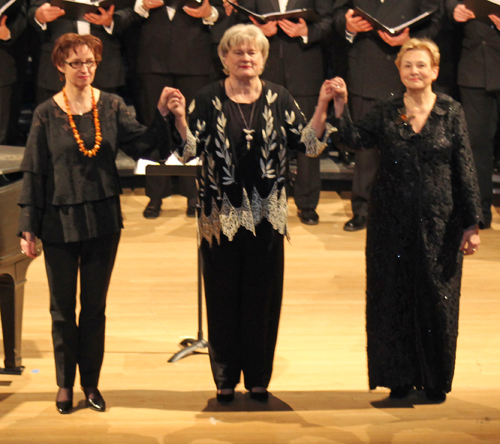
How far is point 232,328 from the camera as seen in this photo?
3393 millimetres

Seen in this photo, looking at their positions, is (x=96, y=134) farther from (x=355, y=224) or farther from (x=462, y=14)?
(x=462, y=14)

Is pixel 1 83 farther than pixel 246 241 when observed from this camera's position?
Yes

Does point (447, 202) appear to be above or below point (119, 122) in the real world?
below

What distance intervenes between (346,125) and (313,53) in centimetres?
266

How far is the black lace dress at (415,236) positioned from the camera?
328 cm

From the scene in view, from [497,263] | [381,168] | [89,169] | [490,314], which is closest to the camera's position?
[89,169]

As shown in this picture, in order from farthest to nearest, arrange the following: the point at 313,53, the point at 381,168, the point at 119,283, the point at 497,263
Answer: the point at 313,53, the point at 497,263, the point at 119,283, the point at 381,168

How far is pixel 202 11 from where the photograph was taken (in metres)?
5.73

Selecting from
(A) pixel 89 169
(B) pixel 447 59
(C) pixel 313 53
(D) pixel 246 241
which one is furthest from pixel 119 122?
(B) pixel 447 59

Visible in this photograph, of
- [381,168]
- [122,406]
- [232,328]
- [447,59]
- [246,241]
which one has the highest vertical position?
[447,59]

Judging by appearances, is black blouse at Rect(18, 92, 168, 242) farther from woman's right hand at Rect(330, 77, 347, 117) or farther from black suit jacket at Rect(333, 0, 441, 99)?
black suit jacket at Rect(333, 0, 441, 99)

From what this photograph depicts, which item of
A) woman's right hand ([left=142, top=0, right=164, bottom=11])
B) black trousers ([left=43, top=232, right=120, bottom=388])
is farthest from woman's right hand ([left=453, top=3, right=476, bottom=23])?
black trousers ([left=43, top=232, right=120, bottom=388])

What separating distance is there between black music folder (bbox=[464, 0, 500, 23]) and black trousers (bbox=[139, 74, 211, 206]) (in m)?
1.84

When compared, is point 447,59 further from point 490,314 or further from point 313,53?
point 490,314
